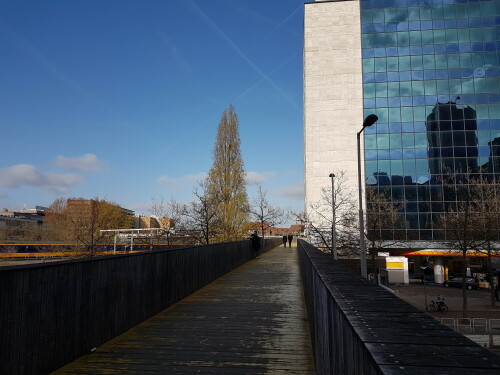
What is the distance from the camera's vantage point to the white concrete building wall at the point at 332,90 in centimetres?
5547

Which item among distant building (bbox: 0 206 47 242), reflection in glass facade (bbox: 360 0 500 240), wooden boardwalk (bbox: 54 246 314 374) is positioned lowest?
wooden boardwalk (bbox: 54 246 314 374)

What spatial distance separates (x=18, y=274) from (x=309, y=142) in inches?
2181

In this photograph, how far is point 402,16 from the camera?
175 feet

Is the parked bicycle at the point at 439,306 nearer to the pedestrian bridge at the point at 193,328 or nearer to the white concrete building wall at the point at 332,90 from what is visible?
the white concrete building wall at the point at 332,90

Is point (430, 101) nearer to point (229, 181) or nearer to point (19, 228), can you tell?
point (229, 181)

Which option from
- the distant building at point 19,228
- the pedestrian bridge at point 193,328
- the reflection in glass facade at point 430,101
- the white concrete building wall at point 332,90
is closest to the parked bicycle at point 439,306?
the reflection in glass facade at point 430,101

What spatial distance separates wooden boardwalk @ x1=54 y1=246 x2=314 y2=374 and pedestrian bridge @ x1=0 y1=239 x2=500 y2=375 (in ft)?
0.06

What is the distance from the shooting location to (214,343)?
21.0ft

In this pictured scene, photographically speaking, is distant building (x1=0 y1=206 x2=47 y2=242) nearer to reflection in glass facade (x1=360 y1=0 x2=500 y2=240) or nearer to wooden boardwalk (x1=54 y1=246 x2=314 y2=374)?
wooden boardwalk (x1=54 y1=246 x2=314 y2=374)

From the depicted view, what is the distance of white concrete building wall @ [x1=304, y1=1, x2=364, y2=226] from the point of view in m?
55.5

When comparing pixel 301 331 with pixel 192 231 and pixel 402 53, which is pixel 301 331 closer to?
pixel 192 231

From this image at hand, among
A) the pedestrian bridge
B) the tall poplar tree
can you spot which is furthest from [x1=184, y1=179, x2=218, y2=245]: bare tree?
the pedestrian bridge

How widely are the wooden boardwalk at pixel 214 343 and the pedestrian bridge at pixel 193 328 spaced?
0.06ft

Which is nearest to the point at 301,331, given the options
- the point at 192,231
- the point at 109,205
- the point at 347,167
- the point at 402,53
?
the point at 192,231
